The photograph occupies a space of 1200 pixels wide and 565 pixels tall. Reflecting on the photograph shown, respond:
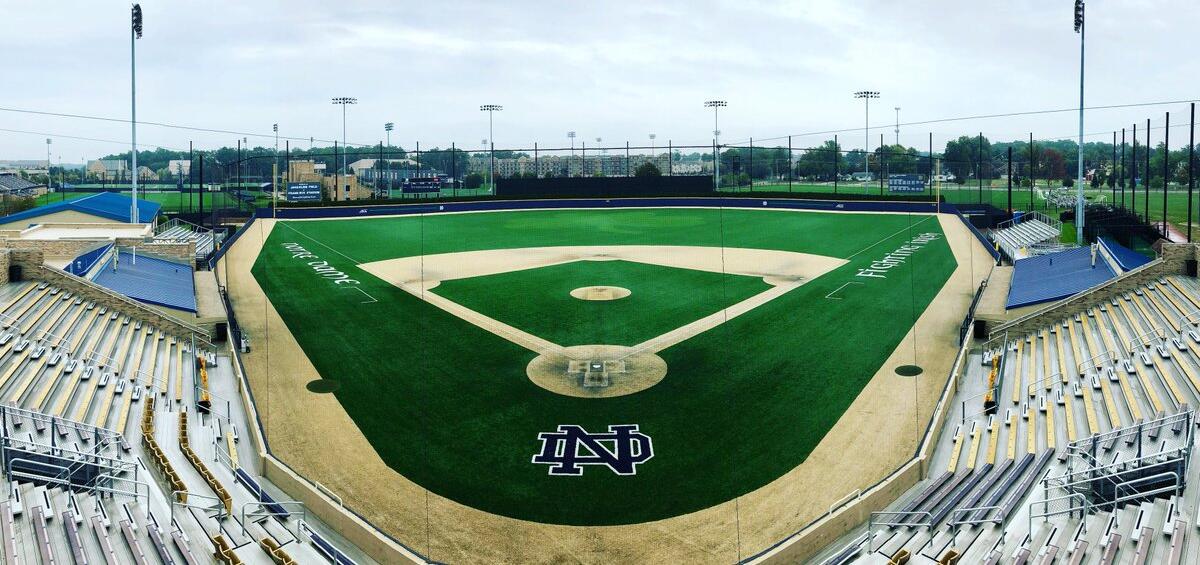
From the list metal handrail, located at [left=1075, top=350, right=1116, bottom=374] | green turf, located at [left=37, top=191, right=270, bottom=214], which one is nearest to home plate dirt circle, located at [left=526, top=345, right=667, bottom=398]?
metal handrail, located at [left=1075, top=350, right=1116, bottom=374]

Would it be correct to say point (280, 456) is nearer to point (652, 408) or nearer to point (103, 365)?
point (103, 365)

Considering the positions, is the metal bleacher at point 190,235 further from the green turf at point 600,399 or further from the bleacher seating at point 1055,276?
the bleacher seating at point 1055,276

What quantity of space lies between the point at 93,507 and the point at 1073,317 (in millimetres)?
22777

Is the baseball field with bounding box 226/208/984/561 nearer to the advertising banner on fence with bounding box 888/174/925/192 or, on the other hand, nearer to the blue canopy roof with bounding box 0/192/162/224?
the blue canopy roof with bounding box 0/192/162/224

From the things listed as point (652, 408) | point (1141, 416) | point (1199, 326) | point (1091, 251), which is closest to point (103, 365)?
point (652, 408)

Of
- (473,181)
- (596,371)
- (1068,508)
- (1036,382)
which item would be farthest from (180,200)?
(1068,508)

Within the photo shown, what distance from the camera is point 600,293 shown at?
3372cm

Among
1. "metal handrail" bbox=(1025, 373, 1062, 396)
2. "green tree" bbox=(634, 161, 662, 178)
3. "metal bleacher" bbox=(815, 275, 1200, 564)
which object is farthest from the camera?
"green tree" bbox=(634, 161, 662, 178)

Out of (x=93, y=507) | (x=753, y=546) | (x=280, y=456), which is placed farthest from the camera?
(x=280, y=456)

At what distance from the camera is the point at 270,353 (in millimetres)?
25078

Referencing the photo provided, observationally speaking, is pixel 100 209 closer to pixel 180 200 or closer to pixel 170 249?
pixel 170 249

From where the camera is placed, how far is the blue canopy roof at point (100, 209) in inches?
1629

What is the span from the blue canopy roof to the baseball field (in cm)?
663

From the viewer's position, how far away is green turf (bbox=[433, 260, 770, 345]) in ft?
91.2
